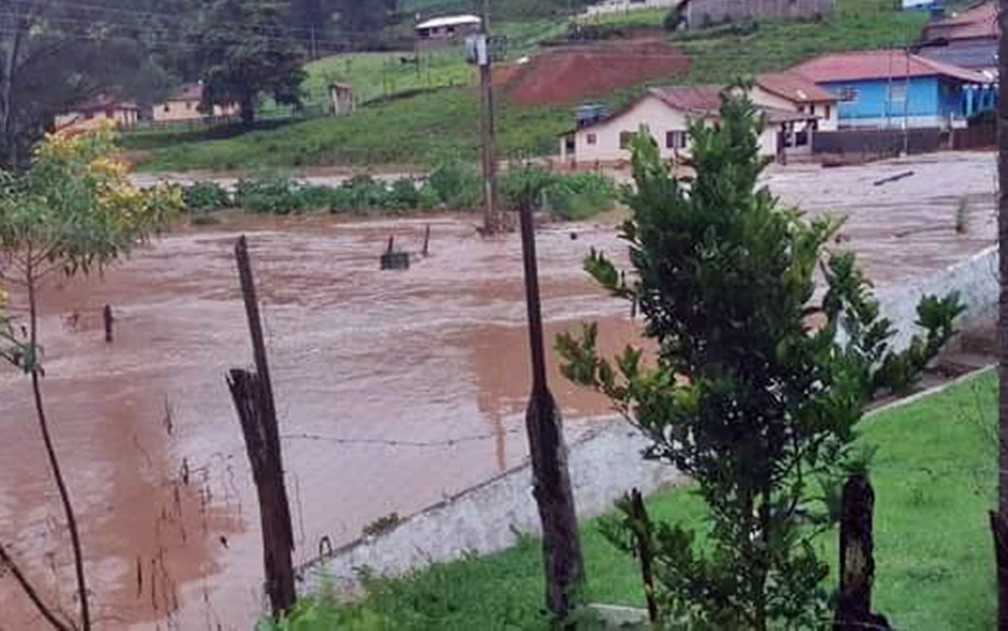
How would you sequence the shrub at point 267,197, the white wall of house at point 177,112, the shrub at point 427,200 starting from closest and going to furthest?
the shrub at point 427,200 → the shrub at point 267,197 → the white wall of house at point 177,112

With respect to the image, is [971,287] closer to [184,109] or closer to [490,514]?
[490,514]

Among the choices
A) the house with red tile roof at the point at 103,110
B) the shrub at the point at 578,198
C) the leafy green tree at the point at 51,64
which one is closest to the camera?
the shrub at the point at 578,198

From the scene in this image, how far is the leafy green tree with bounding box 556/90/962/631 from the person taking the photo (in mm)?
4961

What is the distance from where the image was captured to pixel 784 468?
519 centimetres

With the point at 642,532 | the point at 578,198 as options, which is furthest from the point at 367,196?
the point at 642,532

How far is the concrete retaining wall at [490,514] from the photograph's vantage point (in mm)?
9219

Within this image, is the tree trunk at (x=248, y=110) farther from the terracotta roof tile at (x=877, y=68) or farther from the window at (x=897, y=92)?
the window at (x=897, y=92)

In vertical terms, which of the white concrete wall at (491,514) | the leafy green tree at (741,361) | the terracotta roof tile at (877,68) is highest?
the terracotta roof tile at (877,68)

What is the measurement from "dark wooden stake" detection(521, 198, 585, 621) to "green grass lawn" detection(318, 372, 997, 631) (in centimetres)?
31

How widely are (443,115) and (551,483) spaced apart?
59.8 metres

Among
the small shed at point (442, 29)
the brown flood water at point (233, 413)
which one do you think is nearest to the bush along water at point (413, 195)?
the brown flood water at point (233, 413)

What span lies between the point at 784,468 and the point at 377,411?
12660 mm

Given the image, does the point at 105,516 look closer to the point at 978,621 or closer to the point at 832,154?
the point at 978,621

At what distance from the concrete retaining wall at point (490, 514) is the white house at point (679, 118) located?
4110 cm
